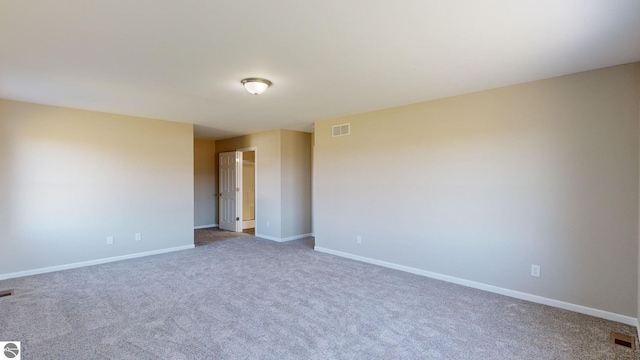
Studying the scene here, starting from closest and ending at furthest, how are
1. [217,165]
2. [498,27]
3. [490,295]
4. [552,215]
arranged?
[498,27]
[552,215]
[490,295]
[217,165]

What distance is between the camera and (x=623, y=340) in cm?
255

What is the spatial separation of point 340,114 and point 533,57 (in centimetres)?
287

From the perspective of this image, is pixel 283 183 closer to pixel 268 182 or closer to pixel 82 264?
pixel 268 182

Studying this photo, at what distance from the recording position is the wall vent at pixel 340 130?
526 cm

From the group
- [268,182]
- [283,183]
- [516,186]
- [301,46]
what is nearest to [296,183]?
[283,183]

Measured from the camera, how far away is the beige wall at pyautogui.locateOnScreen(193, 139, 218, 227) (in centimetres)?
820

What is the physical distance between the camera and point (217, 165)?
846cm

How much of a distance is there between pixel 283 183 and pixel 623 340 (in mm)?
5319

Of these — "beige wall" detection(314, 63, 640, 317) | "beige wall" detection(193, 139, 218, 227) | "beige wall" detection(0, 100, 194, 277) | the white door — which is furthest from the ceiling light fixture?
"beige wall" detection(193, 139, 218, 227)

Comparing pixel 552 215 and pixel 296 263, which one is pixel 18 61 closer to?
pixel 296 263

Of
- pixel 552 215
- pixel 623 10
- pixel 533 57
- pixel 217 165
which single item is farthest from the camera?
pixel 217 165

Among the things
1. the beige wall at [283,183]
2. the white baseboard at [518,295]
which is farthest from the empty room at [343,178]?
the beige wall at [283,183]

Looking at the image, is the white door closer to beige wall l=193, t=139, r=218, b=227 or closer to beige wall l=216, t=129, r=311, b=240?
beige wall l=193, t=139, r=218, b=227

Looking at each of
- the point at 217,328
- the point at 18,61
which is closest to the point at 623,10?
the point at 217,328
